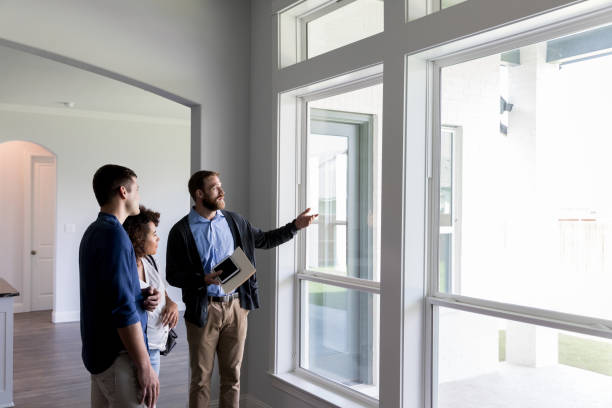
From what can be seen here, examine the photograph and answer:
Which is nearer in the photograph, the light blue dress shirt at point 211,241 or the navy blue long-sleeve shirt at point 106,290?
the navy blue long-sleeve shirt at point 106,290

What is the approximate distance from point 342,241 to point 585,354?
1684 millimetres

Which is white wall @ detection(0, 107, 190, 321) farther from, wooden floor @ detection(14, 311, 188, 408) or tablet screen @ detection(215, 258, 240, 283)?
tablet screen @ detection(215, 258, 240, 283)

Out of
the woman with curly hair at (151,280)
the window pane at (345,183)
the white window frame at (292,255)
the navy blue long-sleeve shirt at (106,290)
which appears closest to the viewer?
the navy blue long-sleeve shirt at (106,290)

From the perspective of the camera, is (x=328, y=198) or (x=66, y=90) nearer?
(x=328, y=198)

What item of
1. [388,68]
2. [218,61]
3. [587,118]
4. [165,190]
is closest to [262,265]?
[218,61]

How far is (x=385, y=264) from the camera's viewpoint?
304cm

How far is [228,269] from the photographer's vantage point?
A: 3131 mm

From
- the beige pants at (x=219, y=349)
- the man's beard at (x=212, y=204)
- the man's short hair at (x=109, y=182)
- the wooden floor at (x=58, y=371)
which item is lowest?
the wooden floor at (x=58, y=371)

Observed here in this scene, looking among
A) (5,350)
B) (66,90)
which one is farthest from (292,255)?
(66,90)

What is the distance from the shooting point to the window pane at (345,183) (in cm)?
344

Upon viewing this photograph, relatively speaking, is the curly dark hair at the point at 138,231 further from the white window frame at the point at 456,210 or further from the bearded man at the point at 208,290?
the white window frame at the point at 456,210

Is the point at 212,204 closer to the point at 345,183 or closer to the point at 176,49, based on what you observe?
the point at 345,183

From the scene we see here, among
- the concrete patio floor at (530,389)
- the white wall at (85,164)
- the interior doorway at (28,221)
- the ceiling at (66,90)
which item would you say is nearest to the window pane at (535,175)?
the concrete patio floor at (530,389)

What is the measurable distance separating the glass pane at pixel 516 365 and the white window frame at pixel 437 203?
0.05 metres
